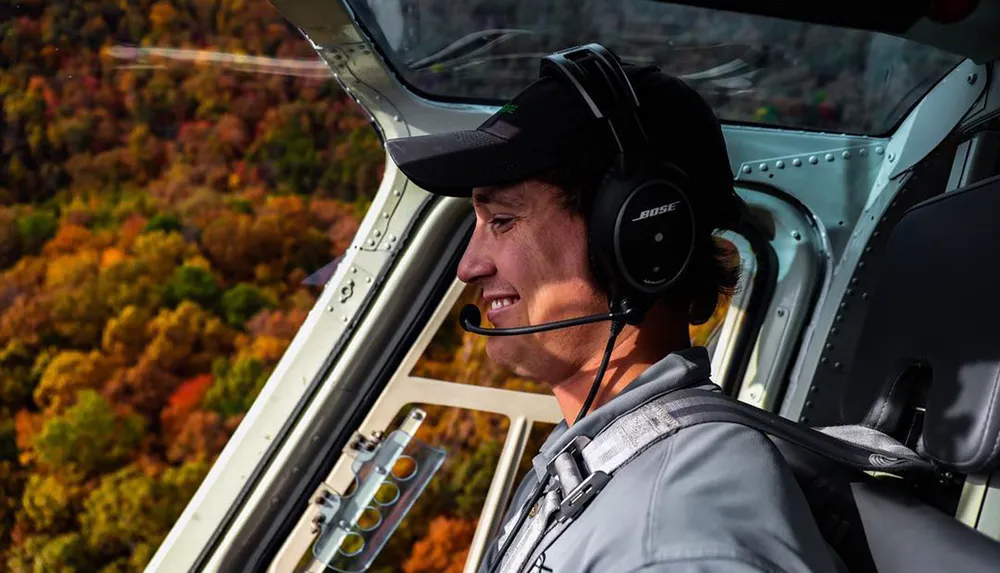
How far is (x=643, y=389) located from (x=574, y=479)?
6.2 inches

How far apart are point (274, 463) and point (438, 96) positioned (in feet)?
3.15

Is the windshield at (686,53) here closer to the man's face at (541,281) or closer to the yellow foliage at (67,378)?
the man's face at (541,281)

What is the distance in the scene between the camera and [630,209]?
3.95 ft

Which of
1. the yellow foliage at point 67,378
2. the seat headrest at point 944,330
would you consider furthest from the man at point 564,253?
the yellow foliage at point 67,378

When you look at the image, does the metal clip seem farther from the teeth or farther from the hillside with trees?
the teeth

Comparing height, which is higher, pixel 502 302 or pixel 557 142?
pixel 557 142

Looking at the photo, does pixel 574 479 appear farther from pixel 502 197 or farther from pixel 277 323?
pixel 277 323

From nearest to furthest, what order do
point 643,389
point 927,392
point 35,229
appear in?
point 643,389 → point 927,392 → point 35,229

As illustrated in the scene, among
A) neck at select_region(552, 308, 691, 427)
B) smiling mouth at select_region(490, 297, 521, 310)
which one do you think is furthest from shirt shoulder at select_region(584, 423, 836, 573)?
smiling mouth at select_region(490, 297, 521, 310)

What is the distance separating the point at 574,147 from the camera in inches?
49.0

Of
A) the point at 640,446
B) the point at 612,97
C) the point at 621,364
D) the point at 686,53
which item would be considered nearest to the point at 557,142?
the point at 612,97

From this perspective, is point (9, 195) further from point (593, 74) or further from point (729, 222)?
point (729, 222)

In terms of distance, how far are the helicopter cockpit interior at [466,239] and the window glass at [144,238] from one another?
93mm

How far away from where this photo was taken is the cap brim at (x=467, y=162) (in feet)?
4.07
